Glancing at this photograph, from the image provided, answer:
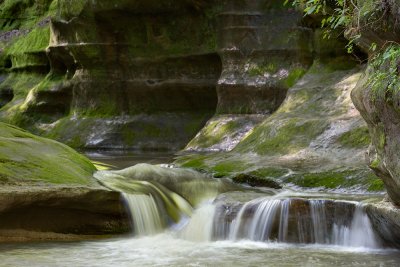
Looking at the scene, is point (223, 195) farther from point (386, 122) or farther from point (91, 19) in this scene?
point (91, 19)

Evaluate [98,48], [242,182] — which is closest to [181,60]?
[98,48]

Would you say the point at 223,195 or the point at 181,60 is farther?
the point at 181,60

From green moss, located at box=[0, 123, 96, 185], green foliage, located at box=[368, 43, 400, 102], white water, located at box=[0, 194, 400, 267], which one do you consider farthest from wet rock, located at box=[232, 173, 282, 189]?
green foliage, located at box=[368, 43, 400, 102]

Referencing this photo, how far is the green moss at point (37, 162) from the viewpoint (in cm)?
732

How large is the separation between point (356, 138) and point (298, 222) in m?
2.52

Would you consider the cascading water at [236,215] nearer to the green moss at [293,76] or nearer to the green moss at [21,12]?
the green moss at [293,76]

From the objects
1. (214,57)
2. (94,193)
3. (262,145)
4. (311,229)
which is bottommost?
(311,229)

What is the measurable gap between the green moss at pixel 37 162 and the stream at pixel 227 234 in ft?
1.59

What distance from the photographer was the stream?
6.25m

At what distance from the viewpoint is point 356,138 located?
9.07m

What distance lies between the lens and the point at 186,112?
→ 52.6 feet

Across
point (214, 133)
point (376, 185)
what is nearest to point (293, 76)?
point (214, 133)

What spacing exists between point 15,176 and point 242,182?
3.21 m

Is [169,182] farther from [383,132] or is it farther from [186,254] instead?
[383,132]
